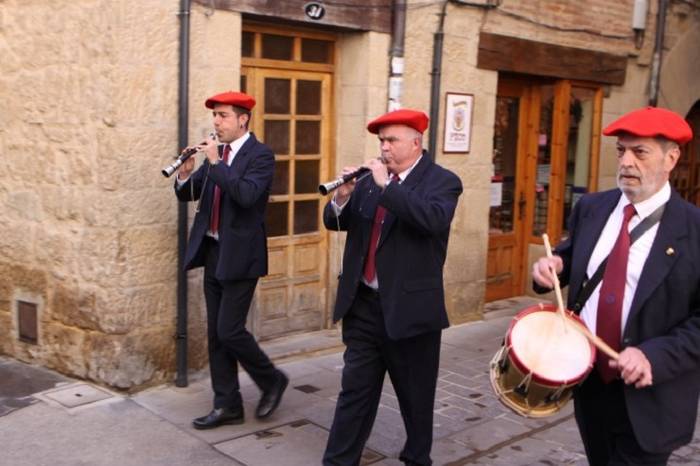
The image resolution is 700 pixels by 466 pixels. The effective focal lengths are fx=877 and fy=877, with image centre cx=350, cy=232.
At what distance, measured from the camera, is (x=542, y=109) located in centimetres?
902

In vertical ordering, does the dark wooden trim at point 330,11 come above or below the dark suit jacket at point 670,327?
above

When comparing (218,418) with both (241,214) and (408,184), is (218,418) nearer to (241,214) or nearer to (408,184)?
(241,214)

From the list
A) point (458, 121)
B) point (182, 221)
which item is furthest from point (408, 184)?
point (458, 121)

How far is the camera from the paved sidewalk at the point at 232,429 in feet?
15.2

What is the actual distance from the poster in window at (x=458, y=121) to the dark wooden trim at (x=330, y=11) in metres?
0.98

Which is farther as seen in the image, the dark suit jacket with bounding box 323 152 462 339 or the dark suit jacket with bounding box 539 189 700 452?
the dark suit jacket with bounding box 323 152 462 339

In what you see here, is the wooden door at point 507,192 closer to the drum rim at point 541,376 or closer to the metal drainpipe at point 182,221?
the metal drainpipe at point 182,221

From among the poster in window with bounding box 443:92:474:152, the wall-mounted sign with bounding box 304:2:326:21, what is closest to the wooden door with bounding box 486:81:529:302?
the poster in window with bounding box 443:92:474:152

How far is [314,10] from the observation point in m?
6.35

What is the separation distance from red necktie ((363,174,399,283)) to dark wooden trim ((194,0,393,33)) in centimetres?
226

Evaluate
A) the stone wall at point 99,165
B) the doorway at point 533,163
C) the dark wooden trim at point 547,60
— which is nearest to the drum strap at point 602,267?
the stone wall at point 99,165

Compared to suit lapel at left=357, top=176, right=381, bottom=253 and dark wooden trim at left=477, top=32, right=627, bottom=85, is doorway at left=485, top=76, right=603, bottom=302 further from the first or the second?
suit lapel at left=357, top=176, right=381, bottom=253

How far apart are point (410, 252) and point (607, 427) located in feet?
4.04

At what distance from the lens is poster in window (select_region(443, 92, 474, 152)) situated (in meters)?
7.55
